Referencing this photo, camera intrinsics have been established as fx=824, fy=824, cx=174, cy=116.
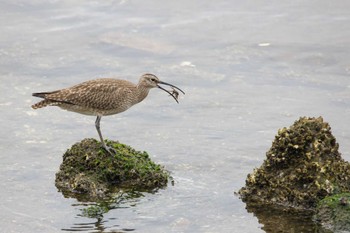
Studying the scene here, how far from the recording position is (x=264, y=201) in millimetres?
11367

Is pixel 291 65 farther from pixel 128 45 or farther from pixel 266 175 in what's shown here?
pixel 266 175

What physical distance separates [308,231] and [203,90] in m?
7.02

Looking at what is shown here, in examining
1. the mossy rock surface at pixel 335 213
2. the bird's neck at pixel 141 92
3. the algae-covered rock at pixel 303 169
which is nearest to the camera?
the mossy rock surface at pixel 335 213

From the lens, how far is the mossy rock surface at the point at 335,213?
10.3 meters

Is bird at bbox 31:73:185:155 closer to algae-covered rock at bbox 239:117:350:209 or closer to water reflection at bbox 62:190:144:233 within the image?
water reflection at bbox 62:190:144:233

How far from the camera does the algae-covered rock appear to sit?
11031 mm

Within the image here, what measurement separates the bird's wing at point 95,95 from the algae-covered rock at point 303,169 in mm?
2742

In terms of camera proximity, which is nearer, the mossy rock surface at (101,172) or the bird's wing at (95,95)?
the mossy rock surface at (101,172)

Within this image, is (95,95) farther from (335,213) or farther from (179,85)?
(179,85)

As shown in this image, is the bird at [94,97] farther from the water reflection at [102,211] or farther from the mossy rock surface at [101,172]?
the water reflection at [102,211]

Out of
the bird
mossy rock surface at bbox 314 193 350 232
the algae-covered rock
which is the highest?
the bird

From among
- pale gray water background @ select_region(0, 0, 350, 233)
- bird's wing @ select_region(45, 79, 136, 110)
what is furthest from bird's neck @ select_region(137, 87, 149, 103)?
pale gray water background @ select_region(0, 0, 350, 233)

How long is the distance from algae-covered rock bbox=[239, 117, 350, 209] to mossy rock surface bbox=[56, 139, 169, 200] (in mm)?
1670

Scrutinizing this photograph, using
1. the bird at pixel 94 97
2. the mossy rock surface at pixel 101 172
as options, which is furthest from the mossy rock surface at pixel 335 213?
the bird at pixel 94 97
